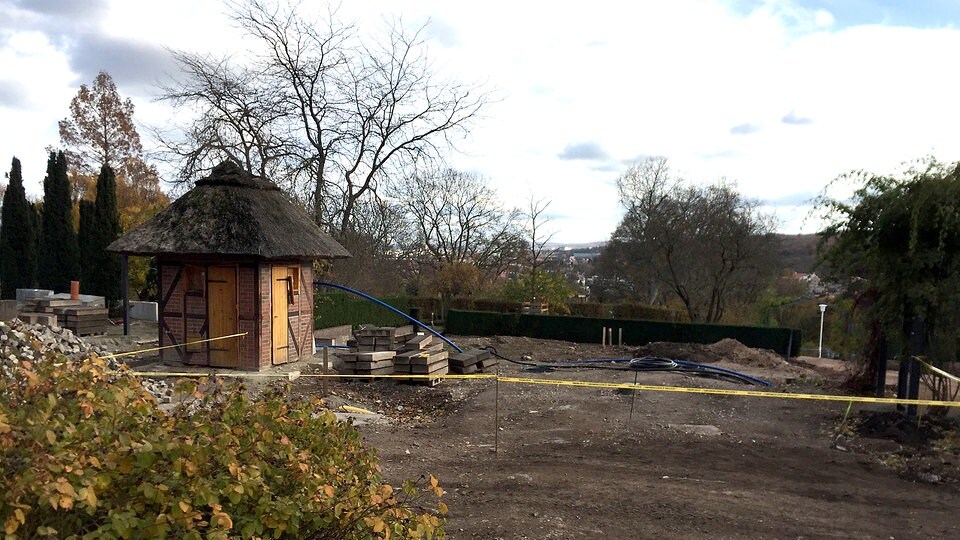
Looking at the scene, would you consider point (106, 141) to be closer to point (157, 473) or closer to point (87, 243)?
point (87, 243)

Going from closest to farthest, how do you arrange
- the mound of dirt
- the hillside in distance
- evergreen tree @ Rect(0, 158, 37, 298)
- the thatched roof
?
the thatched roof, the mound of dirt, evergreen tree @ Rect(0, 158, 37, 298), the hillside in distance

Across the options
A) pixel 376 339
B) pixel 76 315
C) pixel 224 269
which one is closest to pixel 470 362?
pixel 376 339

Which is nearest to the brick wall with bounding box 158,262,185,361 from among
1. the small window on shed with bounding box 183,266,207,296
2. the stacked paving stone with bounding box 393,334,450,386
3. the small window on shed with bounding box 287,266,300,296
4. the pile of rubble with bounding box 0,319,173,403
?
the small window on shed with bounding box 183,266,207,296

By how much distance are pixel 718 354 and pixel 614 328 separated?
546 cm

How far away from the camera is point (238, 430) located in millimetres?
3203

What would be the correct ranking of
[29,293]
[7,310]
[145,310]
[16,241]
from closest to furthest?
[7,310], [145,310], [29,293], [16,241]

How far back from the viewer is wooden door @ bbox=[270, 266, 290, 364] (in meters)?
14.3

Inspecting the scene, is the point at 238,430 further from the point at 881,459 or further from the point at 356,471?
the point at 881,459

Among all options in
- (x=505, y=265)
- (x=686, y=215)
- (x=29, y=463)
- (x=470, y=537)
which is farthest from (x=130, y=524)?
(x=505, y=265)

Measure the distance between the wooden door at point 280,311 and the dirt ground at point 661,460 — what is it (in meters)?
0.92

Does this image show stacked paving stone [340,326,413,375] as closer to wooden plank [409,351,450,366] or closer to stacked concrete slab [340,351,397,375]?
stacked concrete slab [340,351,397,375]

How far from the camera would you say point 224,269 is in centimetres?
1373

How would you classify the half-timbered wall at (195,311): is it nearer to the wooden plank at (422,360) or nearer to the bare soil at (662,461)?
the bare soil at (662,461)

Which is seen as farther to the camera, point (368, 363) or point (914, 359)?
point (368, 363)
